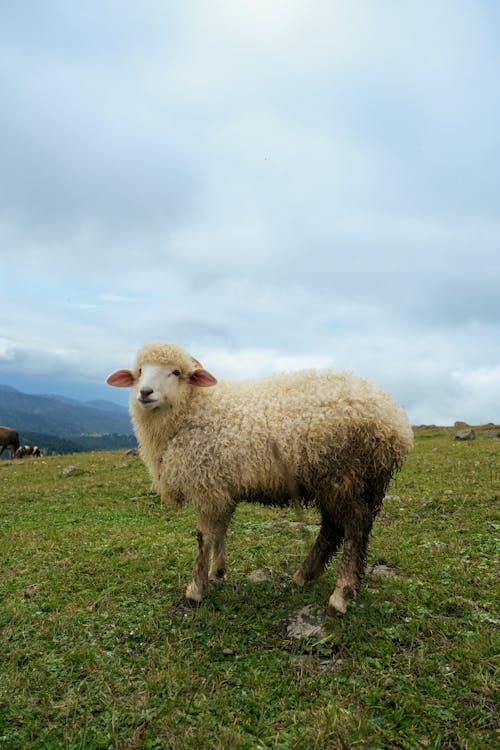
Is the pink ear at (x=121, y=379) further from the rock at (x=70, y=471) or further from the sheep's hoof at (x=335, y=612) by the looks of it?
the rock at (x=70, y=471)

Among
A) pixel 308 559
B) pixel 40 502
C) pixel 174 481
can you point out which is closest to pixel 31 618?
pixel 174 481

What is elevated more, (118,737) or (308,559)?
(308,559)

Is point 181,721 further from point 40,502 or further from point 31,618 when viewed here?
point 40,502

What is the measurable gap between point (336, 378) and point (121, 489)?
10948 mm

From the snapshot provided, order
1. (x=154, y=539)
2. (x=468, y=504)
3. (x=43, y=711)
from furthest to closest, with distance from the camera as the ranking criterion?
(x=468, y=504) < (x=154, y=539) < (x=43, y=711)

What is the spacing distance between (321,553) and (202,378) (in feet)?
10.4

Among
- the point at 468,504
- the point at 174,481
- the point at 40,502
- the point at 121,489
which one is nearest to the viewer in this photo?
the point at 174,481

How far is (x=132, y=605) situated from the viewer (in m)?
6.56

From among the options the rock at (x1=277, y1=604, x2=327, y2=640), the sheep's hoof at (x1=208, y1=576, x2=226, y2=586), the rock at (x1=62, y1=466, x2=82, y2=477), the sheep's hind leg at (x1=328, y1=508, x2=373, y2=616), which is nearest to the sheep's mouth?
the sheep's hoof at (x1=208, y1=576, x2=226, y2=586)

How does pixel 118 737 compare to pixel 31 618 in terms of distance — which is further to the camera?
pixel 31 618

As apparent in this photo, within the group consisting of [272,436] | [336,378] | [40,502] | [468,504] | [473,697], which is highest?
[336,378]

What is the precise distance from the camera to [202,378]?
699cm

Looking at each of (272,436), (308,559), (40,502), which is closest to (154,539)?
(308,559)

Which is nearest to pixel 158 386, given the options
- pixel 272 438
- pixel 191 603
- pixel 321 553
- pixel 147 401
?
pixel 147 401
